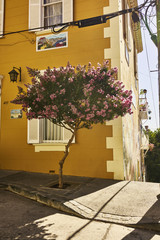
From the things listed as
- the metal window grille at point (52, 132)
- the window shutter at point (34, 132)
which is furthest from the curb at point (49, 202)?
the metal window grille at point (52, 132)

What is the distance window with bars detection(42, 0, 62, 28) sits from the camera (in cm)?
803

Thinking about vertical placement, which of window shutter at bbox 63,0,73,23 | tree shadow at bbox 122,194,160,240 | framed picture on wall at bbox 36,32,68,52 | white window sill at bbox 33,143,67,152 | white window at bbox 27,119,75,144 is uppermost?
window shutter at bbox 63,0,73,23

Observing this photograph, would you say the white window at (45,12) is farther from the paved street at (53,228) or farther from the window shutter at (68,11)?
the paved street at (53,228)

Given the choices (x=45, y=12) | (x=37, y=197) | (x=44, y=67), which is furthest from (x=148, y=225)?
(x=45, y=12)

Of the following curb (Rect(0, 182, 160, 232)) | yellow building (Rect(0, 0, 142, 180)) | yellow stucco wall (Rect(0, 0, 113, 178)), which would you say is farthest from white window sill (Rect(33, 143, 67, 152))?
curb (Rect(0, 182, 160, 232))

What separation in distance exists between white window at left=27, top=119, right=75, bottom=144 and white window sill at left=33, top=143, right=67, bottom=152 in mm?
151

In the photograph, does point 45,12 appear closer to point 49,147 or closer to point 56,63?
point 56,63

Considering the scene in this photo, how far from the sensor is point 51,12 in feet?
26.8

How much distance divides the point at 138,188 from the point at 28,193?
284 cm

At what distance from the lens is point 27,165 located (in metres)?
7.52

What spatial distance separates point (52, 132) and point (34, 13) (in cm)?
463

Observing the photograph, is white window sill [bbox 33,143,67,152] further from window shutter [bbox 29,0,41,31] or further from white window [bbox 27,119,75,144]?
window shutter [bbox 29,0,41,31]

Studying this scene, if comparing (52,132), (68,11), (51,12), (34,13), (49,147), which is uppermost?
(51,12)

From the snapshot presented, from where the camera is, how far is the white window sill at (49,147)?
716 cm
